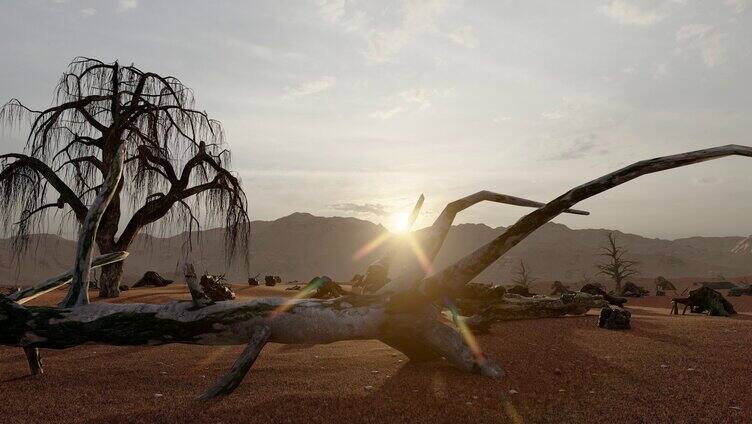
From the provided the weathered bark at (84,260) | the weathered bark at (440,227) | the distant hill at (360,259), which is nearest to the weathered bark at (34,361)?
the weathered bark at (84,260)

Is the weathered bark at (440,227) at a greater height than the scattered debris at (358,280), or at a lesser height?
greater

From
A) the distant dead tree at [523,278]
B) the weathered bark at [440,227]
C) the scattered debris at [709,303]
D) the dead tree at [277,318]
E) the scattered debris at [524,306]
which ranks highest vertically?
the weathered bark at [440,227]

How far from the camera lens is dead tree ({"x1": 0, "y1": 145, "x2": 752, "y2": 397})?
4.02m

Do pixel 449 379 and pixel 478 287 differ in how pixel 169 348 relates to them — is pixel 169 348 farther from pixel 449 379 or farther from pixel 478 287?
pixel 478 287

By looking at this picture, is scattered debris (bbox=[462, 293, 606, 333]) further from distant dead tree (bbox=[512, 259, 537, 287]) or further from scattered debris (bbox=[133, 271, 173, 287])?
scattered debris (bbox=[133, 271, 173, 287])

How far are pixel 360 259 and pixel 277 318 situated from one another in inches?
3473

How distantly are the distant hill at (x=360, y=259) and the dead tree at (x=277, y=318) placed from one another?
2451 inches

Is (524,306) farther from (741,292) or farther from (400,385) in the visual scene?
(741,292)

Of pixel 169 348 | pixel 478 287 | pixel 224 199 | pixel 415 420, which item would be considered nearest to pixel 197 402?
pixel 415 420

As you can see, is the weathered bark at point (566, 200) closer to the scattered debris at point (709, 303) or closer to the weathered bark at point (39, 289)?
the weathered bark at point (39, 289)

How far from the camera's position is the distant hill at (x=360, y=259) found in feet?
227

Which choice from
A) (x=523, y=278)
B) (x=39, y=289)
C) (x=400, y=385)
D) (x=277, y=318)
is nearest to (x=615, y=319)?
(x=400, y=385)

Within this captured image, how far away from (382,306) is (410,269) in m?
0.49

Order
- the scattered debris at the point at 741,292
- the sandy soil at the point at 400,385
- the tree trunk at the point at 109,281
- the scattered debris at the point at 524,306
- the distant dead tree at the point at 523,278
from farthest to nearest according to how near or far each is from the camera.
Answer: the distant dead tree at the point at 523,278
the scattered debris at the point at 741,292
the tree trunk at the point at 109,281
the scattered debris at the point at 524,306
the sandy soil at the point at 400,385
